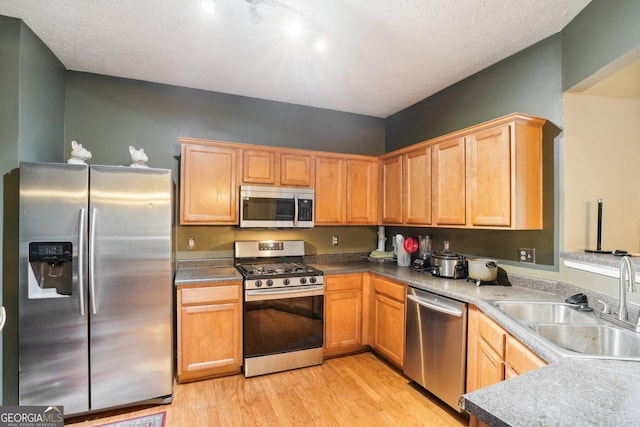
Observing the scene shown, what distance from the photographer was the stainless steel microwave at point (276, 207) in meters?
3.09

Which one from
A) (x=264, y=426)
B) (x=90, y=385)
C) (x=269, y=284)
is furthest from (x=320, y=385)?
(x=90, y=385)

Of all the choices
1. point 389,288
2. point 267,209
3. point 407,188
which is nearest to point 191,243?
point 267,209

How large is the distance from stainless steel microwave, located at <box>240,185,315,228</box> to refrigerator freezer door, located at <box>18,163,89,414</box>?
1291 millimetres

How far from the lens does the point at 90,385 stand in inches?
87.7

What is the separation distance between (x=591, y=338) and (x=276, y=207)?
253 cm

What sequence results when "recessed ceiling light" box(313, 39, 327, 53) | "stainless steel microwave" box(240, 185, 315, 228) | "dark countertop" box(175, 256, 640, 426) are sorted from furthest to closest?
1. "stainless steel microwave" box(240, 185, 315, 228)
2. "recessed ceiling light" box(313, 39, 327, 53)
3. "dark countertop" box(175, 256, 640, 426)

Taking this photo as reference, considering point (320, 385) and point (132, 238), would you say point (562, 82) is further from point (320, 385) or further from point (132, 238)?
point (132, 238)

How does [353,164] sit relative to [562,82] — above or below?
below

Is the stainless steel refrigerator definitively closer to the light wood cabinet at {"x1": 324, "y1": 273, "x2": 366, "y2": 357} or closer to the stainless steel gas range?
the stainless steel gas range

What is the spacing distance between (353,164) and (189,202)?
1.81m

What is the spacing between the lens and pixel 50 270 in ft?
7.12

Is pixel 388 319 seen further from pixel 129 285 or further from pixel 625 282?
pixel 129 285

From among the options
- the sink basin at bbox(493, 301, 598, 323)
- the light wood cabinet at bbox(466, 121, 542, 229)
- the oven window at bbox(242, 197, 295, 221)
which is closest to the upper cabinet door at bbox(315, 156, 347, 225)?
the oven window at bbox(242, 197, 295, 221)

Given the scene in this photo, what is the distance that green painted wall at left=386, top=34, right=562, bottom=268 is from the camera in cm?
224
